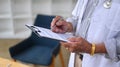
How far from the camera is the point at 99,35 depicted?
123 centimetres

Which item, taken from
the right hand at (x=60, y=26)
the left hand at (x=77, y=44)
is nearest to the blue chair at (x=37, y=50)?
the right hand at (x=60, y=26)

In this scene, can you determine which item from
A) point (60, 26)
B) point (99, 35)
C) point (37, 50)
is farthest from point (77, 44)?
point (37, 50)

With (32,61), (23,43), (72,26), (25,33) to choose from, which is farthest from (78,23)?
(25,33)

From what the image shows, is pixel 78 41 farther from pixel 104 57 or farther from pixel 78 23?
pixel 78 23

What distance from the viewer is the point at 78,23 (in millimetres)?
1495

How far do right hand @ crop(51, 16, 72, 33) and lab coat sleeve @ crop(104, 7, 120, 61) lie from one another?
37 centimetres

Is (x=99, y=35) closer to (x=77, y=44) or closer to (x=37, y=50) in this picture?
(x=77, y=44)

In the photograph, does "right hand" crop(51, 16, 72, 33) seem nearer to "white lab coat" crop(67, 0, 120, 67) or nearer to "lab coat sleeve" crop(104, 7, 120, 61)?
"white lab coat" crop(67, 0, 120, 67)

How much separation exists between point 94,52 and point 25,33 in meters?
2.43

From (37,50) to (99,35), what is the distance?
153 centimetres

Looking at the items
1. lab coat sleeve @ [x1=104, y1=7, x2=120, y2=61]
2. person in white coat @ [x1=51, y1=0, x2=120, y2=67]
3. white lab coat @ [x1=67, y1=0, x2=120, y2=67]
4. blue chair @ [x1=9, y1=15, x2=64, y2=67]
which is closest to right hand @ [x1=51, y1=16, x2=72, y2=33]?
person in white coat @ [x1=51, y1=0, x2=120, y2=67]

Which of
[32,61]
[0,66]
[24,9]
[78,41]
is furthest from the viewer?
[24,9]

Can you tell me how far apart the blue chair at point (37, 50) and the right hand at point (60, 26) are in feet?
2.99

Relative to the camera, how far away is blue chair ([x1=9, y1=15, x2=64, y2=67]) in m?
2.40
